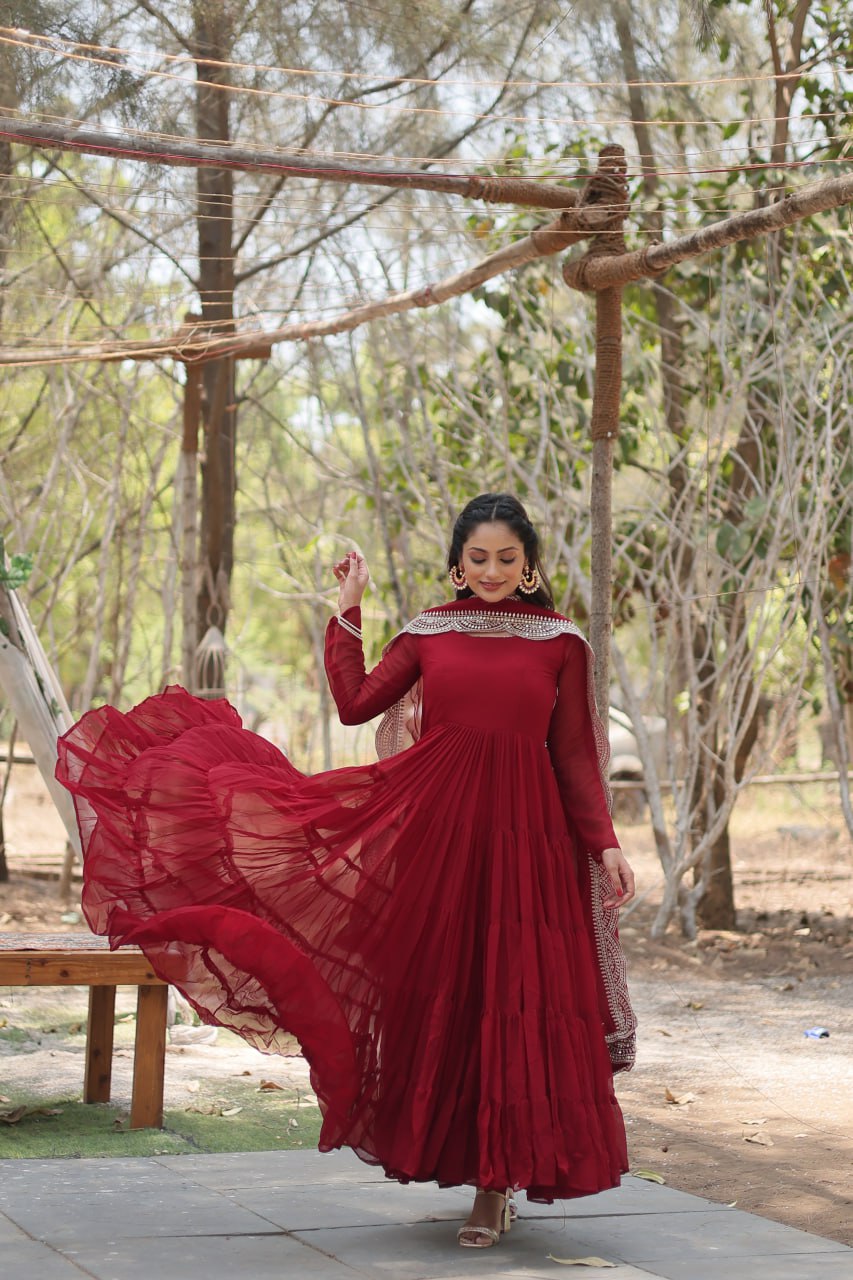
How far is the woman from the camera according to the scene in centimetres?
277

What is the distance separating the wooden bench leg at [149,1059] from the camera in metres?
3.79

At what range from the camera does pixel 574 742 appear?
121 inches

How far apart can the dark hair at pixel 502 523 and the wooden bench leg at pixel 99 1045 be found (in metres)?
1.72

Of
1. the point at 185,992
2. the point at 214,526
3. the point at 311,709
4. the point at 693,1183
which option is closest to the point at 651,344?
the point at 214,526

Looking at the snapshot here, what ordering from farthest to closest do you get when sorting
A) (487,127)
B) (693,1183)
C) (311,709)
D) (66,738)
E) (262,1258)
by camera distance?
(311,709)
(487,127)
(693,1183)
(66,738)
(262,1258)

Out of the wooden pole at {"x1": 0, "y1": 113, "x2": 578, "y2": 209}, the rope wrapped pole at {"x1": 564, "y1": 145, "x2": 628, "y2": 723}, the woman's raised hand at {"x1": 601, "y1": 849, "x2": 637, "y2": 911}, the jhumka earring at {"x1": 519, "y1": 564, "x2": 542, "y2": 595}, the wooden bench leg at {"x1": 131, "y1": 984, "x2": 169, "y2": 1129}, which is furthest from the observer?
the rope wrapped pole at {"x1": 564, "y1": 145, "x2": 628, "y2": 723}

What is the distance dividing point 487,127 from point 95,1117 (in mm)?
5843

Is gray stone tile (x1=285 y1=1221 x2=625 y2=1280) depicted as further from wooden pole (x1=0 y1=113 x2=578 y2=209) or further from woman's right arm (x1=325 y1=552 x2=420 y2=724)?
wooden pole (x1=0 y1=113 x2=578 y2=209)

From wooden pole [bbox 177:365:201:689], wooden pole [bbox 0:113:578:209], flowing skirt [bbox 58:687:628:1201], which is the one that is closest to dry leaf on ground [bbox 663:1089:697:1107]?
flowing skirt [bbox 58:687:628:1201]

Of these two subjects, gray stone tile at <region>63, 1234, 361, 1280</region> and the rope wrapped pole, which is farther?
the rope wrapped pole

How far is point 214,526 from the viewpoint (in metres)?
8.02

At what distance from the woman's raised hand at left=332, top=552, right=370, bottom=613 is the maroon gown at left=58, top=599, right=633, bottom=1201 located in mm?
35

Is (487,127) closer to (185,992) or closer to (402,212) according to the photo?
(402,212)

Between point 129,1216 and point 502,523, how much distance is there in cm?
159
